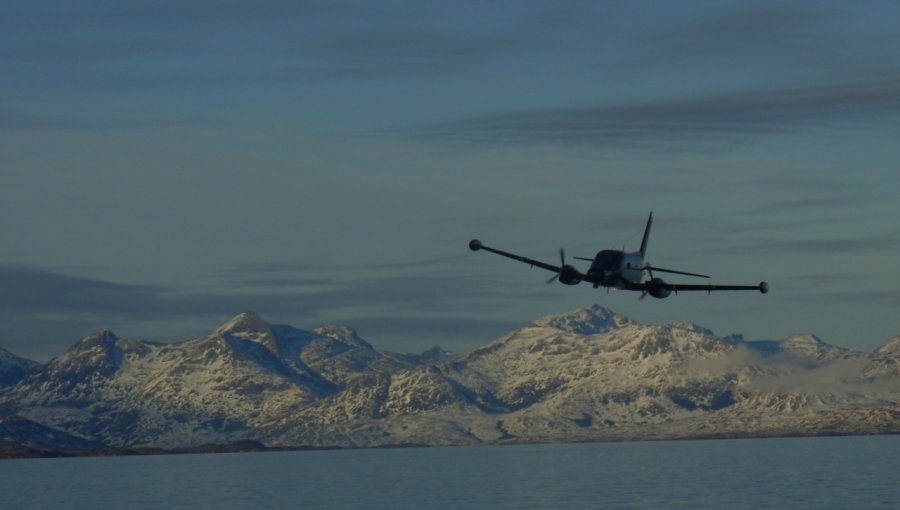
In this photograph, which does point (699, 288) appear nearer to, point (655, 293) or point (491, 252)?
point (655, 293)

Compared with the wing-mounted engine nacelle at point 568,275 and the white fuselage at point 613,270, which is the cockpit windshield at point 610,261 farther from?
the wing-mounted engine nacelle at point 568,275

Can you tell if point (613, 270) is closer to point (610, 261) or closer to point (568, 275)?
point (610, 261)

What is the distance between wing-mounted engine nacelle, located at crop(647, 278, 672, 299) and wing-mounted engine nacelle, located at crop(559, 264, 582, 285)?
8315 mm

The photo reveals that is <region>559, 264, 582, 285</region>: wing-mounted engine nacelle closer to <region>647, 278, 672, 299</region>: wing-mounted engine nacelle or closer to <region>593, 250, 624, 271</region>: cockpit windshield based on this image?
<region>593, 250, 624, 271</region>: cockpit windshield

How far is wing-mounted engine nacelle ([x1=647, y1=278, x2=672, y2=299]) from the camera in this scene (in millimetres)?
150500

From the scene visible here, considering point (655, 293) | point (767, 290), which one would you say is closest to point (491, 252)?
point (655, 293)

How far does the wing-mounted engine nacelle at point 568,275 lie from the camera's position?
148 m

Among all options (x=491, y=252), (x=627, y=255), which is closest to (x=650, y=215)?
(x=627, y=255)

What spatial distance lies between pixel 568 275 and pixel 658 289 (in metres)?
10.1

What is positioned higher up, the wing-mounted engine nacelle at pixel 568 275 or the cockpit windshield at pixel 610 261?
the cockpit windshield at pixel 610 261

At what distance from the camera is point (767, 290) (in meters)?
144

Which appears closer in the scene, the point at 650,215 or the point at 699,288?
the point at 699,288

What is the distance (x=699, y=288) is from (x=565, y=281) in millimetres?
14359

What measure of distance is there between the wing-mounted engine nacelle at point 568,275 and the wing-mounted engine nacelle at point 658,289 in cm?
832
